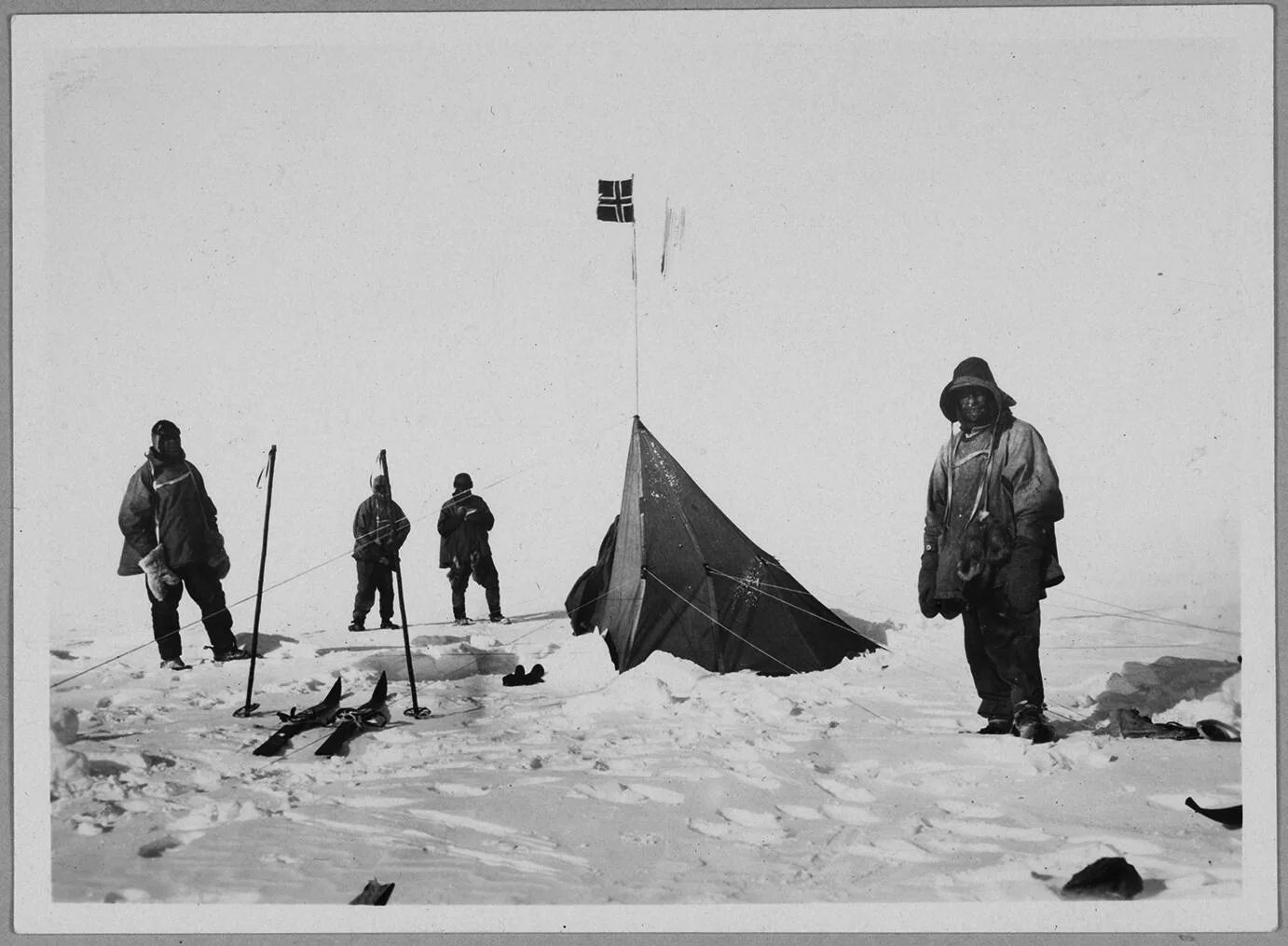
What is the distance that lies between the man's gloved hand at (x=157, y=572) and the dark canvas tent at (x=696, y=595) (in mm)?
1657

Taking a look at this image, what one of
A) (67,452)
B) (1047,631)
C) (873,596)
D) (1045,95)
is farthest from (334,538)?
(1045,95)

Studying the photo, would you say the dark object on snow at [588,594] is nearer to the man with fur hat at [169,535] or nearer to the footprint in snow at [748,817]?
the footprint in snow at [748,817]

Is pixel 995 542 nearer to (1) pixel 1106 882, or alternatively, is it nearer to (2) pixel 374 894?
(1) pixel 1106 882

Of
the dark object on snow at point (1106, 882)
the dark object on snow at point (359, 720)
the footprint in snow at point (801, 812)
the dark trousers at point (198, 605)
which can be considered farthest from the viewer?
the dark trousers at point (198, 605)

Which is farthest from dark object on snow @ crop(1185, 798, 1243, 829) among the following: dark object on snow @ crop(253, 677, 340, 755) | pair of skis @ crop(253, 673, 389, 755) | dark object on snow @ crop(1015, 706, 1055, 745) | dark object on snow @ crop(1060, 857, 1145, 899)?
dark object on snow @ crop(253, 677, 340, 755)

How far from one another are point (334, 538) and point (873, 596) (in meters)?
2.07

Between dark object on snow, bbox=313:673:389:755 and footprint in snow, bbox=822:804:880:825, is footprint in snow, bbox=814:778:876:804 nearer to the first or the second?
footprint in snow, bbox=822:804:880:825

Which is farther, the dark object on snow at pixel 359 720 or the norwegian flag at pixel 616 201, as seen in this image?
the norwegian flag at pixel 616 201

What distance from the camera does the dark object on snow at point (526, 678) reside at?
4086 millimetres

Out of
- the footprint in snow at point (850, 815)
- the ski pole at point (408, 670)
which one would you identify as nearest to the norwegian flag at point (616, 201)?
the ski pole at point (408, 670)

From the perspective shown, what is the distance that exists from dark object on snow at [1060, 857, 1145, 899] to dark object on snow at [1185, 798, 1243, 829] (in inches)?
13.9

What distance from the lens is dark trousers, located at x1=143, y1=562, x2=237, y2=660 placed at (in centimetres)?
411

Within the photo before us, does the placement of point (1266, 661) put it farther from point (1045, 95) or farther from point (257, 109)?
point (257, 109)

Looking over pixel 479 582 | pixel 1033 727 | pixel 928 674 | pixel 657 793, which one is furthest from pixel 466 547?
pixel 1033 727
